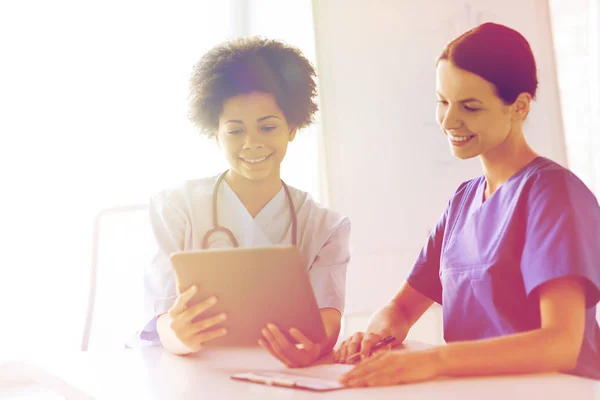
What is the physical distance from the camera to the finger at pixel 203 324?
0.85 metres

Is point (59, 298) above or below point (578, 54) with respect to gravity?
below

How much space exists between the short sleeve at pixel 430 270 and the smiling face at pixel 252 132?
33 cm

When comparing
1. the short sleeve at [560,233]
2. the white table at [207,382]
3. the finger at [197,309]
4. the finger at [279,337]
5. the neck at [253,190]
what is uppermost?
the neck at [253,190]

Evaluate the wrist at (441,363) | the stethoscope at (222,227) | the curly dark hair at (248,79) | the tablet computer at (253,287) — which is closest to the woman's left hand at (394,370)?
the wrist at (441,363)

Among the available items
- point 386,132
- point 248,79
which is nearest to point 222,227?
point 248,79

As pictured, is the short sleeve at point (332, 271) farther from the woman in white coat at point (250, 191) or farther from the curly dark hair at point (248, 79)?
the curly dark hair at point (248, 79)

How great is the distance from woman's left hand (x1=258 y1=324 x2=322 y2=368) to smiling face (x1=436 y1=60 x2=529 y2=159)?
1.32 feet

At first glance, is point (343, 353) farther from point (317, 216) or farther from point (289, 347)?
point (317, 216)

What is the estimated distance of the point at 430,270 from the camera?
1.12m

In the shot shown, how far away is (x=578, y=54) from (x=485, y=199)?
0.93 metres

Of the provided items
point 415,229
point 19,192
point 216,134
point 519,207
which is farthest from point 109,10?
point 519,207

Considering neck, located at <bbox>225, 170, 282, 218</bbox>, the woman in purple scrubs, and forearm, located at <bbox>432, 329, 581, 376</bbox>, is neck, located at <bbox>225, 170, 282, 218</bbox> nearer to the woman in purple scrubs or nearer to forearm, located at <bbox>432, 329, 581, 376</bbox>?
the woman in purple scrubs

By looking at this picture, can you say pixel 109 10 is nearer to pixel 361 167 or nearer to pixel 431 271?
pixel 361 167

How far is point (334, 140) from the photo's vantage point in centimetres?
174
